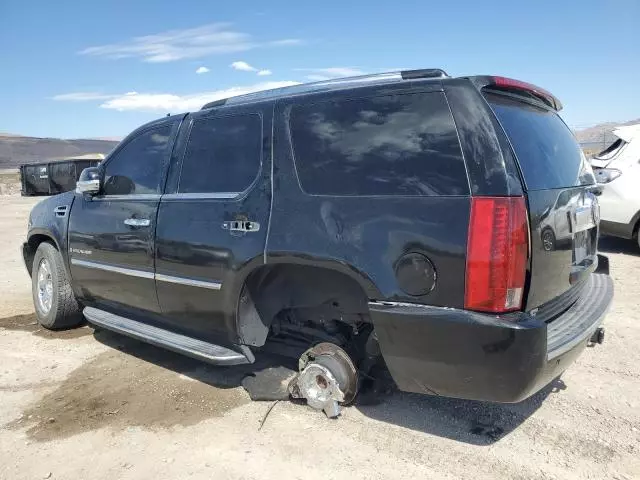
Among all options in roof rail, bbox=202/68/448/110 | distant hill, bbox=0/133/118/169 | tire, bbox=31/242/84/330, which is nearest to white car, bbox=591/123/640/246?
roof rail, bbox=202/68/448/110

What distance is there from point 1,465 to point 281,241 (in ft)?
6.64

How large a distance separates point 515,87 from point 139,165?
291cm

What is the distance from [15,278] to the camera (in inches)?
318

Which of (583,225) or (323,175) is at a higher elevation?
(323,175)

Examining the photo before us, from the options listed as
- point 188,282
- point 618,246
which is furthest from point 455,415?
point 618,246

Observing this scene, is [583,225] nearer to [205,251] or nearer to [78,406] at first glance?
[205,251]

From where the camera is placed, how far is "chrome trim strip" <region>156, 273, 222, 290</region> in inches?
140

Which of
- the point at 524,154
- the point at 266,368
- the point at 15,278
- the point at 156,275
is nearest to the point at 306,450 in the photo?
the point at 266,368

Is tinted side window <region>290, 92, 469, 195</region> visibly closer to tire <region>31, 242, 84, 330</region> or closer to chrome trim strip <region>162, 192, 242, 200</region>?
chrome trim strip <region>162, 192, 242, 200</region>

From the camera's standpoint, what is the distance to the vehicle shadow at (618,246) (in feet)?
28.4

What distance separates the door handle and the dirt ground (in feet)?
3.95

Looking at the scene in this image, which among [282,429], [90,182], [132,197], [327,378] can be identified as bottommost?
[282,429]

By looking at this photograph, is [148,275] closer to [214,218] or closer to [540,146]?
[214,218]

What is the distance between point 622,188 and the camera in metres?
8.02
